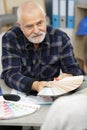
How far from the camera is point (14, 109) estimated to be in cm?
144

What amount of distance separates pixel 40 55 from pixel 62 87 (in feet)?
1.69

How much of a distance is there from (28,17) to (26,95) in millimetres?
543

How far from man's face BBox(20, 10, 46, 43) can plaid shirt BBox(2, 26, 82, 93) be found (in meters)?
0.06

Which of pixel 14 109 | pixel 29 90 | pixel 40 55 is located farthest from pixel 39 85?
pixel 40 55

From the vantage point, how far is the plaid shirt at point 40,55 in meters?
1.91

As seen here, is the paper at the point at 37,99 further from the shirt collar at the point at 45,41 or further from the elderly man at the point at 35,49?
the shirt collar at the point at 45,41

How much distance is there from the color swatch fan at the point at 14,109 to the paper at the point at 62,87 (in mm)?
90

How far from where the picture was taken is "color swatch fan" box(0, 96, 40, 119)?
1379mm

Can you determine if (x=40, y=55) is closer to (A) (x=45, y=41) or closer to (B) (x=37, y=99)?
(A) (x=45, y=41)

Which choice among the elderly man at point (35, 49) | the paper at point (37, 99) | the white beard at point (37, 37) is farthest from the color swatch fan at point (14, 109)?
the white beard at point (37, 37)

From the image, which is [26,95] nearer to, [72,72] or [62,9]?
[72,72]

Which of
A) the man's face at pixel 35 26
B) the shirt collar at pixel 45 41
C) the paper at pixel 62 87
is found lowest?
the paper at pixel 62 87

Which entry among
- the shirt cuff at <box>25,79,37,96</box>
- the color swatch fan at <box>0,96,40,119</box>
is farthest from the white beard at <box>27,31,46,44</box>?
the color swatch fan at <box>0,96,40,119</box>

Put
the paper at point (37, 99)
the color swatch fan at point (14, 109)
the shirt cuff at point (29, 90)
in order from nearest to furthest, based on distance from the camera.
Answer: the color swatch fan at point (14, 109) → the paper at point (37, 99) → the shirt cuff at point (29, 90)
